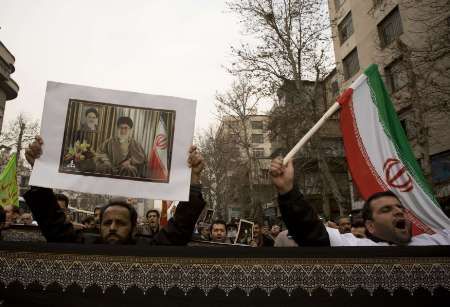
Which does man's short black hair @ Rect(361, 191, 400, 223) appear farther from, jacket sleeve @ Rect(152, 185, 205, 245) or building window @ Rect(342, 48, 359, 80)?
building window @ Rect(342, 48, 359, 80)

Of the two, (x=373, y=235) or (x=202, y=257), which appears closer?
(x=202, y=257)

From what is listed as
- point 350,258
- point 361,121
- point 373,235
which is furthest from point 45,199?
point 361,121

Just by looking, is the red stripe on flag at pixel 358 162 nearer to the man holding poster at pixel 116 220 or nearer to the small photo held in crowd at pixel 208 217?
the man holding poster at pixel 116 220

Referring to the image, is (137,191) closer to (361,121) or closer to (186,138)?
(186,138)

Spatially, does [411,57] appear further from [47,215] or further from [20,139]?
[20,139]

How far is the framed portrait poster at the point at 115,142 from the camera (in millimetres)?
2371

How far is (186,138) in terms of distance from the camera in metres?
2.53

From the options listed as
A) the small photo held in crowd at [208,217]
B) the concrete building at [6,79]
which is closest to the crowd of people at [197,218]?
the small photo held in crowd at [208,217]

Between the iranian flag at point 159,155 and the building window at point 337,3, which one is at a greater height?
the building window at point 337,3

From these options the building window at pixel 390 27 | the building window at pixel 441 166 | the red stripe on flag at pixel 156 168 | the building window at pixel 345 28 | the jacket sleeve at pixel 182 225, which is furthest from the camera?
the building window at pixel 345 28

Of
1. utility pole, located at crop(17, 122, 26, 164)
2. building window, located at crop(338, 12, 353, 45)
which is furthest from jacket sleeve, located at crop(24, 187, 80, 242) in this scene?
building window, located at crop(338, 12, 353, 45)

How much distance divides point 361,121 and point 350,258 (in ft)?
6.44

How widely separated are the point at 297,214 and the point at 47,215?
1778mm

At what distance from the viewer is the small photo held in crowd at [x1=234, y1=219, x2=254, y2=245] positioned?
826cm
